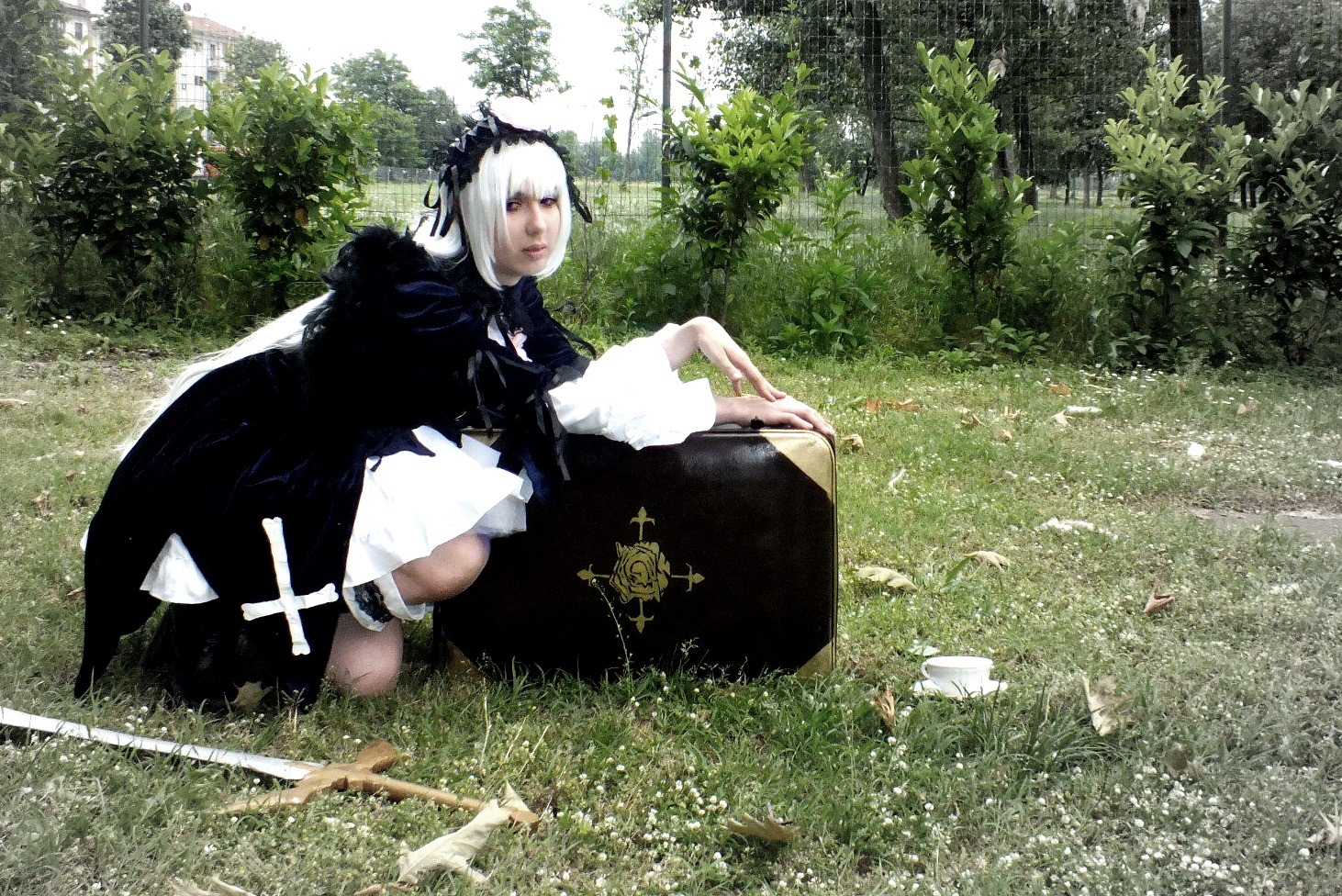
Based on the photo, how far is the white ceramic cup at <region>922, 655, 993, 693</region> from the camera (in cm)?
278

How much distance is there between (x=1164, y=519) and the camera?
13.3 ft

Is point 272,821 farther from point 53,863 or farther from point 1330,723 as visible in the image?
point 1330,723

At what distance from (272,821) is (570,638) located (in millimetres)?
849

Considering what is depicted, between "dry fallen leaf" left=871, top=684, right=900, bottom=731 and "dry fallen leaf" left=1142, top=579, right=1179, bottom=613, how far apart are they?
3.33 ft

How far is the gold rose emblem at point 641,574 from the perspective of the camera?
2.73 m

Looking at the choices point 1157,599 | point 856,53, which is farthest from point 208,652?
point 856,53

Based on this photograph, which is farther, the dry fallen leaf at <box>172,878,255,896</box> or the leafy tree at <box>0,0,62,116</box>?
the leafy tree at <box>0,0,62,116</box>

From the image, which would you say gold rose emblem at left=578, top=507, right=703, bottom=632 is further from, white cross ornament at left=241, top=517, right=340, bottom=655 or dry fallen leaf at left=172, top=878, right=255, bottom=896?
dry fallen leaf at left=172, top=878, right=255, bottom=896

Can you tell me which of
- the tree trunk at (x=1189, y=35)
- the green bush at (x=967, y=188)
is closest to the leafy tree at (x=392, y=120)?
the green bush at (x=967, y=188)

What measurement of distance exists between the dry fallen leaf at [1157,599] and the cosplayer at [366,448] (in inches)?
56.8

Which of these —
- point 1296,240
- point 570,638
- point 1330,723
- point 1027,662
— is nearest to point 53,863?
point 570,638

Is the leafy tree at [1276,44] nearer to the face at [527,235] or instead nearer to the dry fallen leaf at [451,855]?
the face at [527,235]

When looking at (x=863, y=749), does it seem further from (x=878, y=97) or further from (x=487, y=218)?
(x=878, y=97)

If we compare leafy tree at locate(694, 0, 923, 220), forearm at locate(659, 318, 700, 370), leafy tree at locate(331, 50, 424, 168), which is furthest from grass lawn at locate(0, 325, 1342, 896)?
leafy tree at locate(694, 0, 923, 220)
